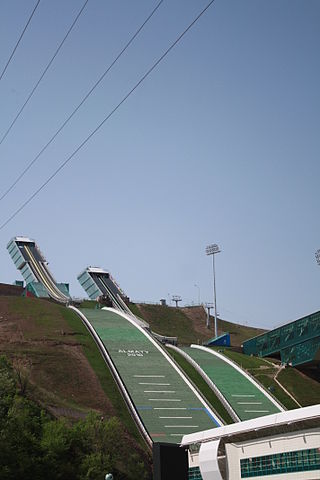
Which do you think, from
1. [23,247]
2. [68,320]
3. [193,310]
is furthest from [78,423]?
[23,247]

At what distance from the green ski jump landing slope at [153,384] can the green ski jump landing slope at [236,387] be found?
359 centimetres

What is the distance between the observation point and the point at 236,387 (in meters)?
77.6

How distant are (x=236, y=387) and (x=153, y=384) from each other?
944 centimetres

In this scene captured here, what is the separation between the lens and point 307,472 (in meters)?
36.1

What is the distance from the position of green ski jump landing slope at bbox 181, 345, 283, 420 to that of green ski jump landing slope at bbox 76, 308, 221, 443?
11.8ft

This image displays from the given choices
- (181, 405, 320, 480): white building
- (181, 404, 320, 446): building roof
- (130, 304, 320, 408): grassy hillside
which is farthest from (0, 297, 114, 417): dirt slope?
(181, 404, 320, 446): building roof

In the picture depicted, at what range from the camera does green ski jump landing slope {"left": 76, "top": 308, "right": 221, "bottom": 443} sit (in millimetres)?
65000

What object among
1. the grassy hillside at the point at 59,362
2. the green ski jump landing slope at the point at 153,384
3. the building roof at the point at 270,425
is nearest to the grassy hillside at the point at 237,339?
the green ski jump landing slope at the point at 153,384

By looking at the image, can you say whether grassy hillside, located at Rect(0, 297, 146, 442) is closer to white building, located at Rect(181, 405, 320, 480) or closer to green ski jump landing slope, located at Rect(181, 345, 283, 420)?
green ski jump landing slope, located at Rect(181, 345, 283, 420)

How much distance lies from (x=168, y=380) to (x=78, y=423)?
72.2 feet

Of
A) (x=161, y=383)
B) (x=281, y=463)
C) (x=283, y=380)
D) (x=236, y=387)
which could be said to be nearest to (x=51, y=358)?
(x=161, y=383)

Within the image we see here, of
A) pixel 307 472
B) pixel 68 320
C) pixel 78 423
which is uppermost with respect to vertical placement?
pixel 68 320

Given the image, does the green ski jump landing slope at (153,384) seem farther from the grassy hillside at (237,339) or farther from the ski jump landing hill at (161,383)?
the grassy hillside at (237,339)

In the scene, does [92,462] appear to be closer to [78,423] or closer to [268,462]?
[78,423]
